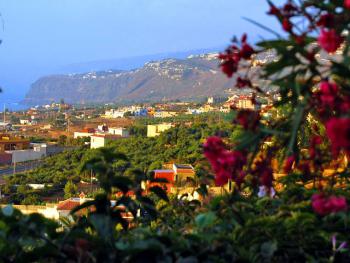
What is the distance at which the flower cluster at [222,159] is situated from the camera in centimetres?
125

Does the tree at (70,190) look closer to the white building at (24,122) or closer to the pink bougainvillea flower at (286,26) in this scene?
the pink bougainvillea flower at (286,26)

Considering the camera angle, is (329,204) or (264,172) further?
(264,172)

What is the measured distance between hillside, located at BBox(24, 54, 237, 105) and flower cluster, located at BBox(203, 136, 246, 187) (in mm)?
80696

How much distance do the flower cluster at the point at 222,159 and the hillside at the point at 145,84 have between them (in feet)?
265

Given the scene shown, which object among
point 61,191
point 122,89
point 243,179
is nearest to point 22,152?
point 61,191

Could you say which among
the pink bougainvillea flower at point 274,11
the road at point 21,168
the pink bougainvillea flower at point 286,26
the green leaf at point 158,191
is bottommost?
the road at point 21,168

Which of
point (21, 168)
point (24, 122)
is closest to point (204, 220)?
point (21, 168)

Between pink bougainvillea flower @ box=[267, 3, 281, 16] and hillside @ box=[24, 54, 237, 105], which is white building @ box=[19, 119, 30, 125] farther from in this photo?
pink bougainvillea flower @ box=[267, 3, 281, 16]

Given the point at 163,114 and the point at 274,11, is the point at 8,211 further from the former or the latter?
the point at 163,114

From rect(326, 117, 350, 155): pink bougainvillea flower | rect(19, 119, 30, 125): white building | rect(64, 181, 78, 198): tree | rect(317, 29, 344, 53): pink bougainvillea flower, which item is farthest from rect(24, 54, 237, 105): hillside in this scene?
rect(326, 117, 350, 155): pink bougainvillea flower

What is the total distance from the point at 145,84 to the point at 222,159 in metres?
111

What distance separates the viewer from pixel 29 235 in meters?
1.27

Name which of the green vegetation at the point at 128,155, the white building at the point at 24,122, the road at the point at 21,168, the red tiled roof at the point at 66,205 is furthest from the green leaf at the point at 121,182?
the white building at the point at 24,122

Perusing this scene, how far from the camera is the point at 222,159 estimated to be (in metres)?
1.26
